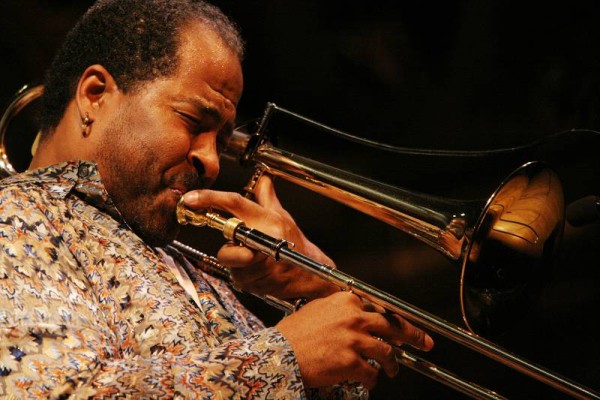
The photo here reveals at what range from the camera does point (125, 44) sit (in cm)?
223

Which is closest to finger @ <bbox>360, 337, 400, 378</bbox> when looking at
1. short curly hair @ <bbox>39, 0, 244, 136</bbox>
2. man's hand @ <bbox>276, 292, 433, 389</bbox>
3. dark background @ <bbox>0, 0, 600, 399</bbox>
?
man's hand @ <bbox>276, 292, 433, 389</bbox>

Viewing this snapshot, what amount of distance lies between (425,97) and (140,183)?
1.78 m

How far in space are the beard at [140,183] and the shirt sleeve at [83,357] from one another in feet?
1.60

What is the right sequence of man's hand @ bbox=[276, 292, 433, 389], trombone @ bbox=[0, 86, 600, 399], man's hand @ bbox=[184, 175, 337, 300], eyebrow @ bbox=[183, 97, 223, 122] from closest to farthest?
1. man's hand @ bbox=[276, 292, 433, 389]
2. trombone @ bbox=[0, 86, 600, 399]
3. man's hand @ bbox=[184, 175, 337, 300]
4. eyebrow @ bbox=[183, 97, 223, 122]

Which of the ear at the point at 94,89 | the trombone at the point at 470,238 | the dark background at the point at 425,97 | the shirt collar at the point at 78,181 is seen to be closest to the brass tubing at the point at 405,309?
the trombone at the point at 470,238

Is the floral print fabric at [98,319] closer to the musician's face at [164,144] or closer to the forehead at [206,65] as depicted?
the musician's face at [164,144]

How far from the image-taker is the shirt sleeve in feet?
4.28

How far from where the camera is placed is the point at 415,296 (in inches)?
135

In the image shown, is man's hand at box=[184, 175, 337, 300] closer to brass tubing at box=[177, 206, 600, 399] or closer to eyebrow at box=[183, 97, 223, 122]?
brass tubing at box=[177, 206, 600, 399]

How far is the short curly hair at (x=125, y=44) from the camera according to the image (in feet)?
7.11

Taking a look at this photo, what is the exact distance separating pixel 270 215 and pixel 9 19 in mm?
1511

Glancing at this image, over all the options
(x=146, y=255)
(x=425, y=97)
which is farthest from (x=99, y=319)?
(x=425, y=97)

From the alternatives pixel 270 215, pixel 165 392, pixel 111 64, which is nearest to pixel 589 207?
pixel 270 215

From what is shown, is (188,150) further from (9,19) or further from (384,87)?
(384,87)
